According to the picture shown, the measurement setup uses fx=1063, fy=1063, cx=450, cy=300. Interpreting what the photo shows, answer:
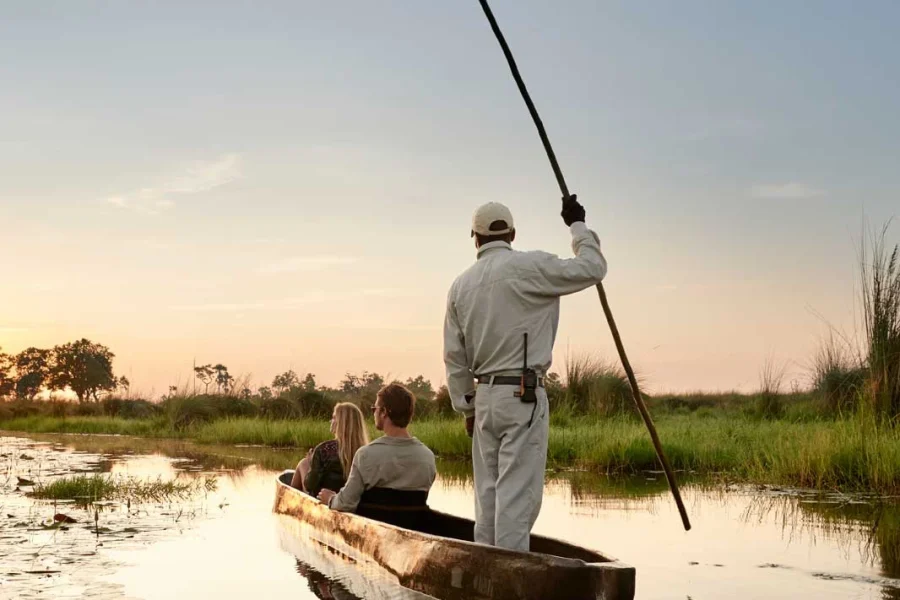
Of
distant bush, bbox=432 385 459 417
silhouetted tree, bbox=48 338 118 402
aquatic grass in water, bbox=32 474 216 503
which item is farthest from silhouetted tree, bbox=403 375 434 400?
silhouetted tree, bbox=48 338 118 402

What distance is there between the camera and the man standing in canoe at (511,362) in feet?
17.0

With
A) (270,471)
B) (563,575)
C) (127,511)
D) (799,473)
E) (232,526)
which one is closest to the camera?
(563,575)

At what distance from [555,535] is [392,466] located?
71.0 inches

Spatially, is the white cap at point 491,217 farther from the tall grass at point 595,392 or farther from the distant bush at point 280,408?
the distant bush at point 280,408

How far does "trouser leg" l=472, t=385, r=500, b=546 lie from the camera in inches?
208

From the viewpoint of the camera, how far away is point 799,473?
10.8 m

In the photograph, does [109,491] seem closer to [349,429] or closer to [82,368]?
[349,429]

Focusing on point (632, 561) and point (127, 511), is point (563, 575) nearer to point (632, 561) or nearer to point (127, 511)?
point (632, 561)

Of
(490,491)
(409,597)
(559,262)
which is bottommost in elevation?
(409,597)

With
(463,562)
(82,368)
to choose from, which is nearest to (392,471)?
(463,562)

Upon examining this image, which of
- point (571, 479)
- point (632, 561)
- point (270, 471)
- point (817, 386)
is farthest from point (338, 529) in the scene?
point (817, 386)

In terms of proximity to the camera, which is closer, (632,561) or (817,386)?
(632,561)

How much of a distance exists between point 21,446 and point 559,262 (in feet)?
57.1

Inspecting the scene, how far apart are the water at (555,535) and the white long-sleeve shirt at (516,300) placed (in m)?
1.17
